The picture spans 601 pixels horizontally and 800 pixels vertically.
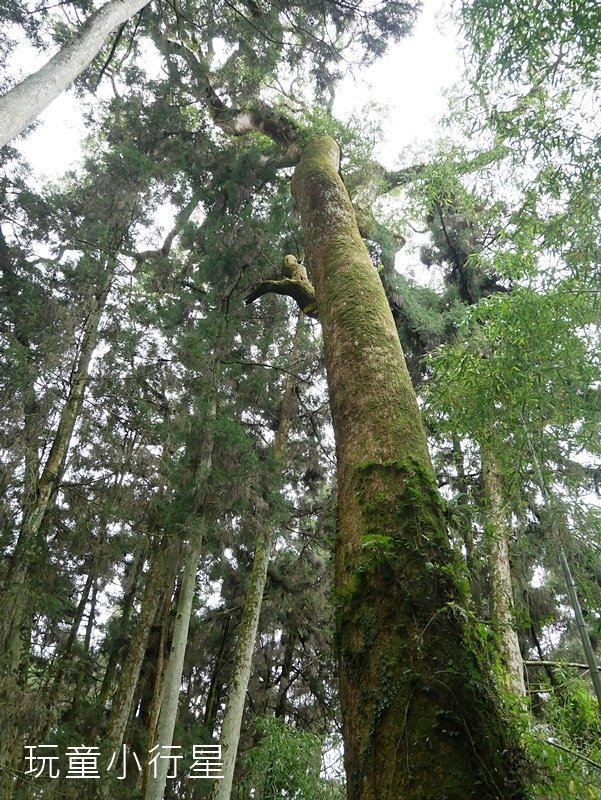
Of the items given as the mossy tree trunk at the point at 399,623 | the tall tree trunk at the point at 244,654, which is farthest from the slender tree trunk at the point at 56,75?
the tall tree trunk at the point at 244,654

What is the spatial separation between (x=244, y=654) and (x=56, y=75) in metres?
7.11

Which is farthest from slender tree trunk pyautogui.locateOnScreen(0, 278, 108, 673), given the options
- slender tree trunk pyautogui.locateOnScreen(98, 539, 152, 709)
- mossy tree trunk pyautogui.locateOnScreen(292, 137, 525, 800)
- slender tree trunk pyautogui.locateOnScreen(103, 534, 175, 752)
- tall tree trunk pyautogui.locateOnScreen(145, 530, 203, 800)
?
mossy tree trunk pyautogui.locateOnScreen(292, 137, 525, 800)

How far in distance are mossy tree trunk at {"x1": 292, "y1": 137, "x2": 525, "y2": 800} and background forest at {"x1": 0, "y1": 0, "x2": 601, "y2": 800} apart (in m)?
0.01

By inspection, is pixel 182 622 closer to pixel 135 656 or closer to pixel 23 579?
pixel 135 656

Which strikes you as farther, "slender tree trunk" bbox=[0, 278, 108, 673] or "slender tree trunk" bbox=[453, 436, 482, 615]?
"slender tree trunk" bbox=[0, 278, 108, 673]

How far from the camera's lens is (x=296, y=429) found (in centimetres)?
1075

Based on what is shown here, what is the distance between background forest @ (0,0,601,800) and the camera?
190cm

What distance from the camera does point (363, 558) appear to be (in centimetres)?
190

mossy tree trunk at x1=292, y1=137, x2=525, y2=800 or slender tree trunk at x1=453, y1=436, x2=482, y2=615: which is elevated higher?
slender tree trunk at x1=453, y1=436, x2=482, y2=615

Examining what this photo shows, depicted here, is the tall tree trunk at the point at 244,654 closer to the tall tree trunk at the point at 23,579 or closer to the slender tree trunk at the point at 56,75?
the tall tree trunk at the point at 23,579

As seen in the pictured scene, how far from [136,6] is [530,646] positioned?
1064 cm

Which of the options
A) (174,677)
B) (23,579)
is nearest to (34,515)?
(23,579)

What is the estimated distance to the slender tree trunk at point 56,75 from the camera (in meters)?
3.24

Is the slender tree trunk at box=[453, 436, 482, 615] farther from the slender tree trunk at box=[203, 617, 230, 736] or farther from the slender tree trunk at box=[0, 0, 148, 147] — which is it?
the slender tree trunk at box=[203, 617, 230, 736]
